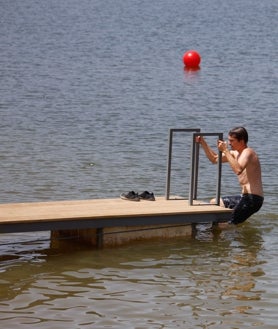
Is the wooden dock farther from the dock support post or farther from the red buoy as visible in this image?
the red buoy

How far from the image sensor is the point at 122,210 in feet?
41.1

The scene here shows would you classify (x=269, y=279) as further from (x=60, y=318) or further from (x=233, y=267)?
(x=60, y=318)

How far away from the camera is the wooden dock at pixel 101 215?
1175 centimetres

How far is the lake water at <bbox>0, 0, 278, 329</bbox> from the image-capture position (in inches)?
422

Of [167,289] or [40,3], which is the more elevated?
[40,3]

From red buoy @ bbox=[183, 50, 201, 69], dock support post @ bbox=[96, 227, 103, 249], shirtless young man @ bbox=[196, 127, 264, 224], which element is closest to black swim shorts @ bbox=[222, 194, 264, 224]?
shirtless young man @ bbox=[196, 127, 264, 224]

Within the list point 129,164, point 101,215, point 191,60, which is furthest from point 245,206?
point 191,60

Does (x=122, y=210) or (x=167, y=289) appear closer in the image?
→ (x=167, y=289)

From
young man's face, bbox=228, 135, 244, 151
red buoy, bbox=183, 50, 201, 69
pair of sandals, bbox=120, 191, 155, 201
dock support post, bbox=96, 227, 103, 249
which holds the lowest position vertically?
dock support post, bbox=96, 227, 103, 249

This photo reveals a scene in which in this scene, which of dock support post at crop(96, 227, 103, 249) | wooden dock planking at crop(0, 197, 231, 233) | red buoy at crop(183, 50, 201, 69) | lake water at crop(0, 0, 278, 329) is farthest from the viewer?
red buoy at crop(183, 50, 201, 69)

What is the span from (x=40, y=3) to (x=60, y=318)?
214ft

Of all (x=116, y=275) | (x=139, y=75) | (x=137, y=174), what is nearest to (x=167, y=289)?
(x=116, y=275)

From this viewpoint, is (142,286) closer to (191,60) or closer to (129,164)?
(129,164)

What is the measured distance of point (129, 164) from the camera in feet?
60.0
